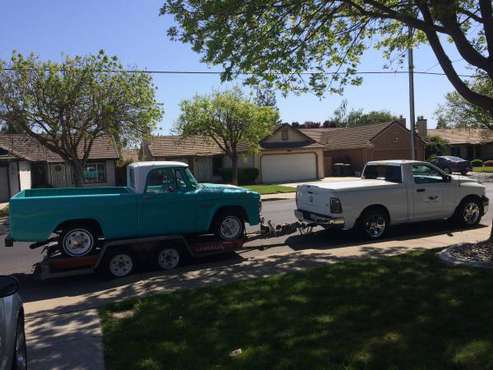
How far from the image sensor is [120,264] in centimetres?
855

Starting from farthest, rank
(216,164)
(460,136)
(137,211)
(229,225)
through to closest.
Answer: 1. (460,136)
2. (216,164)
3. (229,225)
4. (137,211)

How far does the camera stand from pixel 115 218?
8.45 meters

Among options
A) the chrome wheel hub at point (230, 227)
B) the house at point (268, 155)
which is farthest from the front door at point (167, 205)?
the house at point (268, 155)

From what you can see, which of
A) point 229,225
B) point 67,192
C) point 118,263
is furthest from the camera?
point 67,192

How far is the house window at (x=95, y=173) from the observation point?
121 ft

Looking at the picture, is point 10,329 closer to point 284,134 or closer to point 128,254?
point 128,254

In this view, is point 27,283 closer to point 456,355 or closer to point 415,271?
point 415,271

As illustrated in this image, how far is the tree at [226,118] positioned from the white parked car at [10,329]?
28.8 m

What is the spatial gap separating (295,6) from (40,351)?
7638mm

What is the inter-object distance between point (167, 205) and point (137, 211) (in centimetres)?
56

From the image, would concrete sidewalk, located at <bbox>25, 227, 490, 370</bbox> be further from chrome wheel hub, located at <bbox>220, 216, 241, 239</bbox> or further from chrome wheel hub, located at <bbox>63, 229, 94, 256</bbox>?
chrome wheel hub, located at <bbox>63, 229, 94, 256</bbox>

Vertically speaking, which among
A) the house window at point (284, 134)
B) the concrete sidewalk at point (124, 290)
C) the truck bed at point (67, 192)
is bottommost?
the concrete sidewalk at point (124, 290)

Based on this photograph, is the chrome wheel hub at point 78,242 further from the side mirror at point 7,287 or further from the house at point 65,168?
the house at point 65,168

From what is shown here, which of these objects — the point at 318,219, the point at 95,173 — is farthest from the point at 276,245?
the point at 95,173
